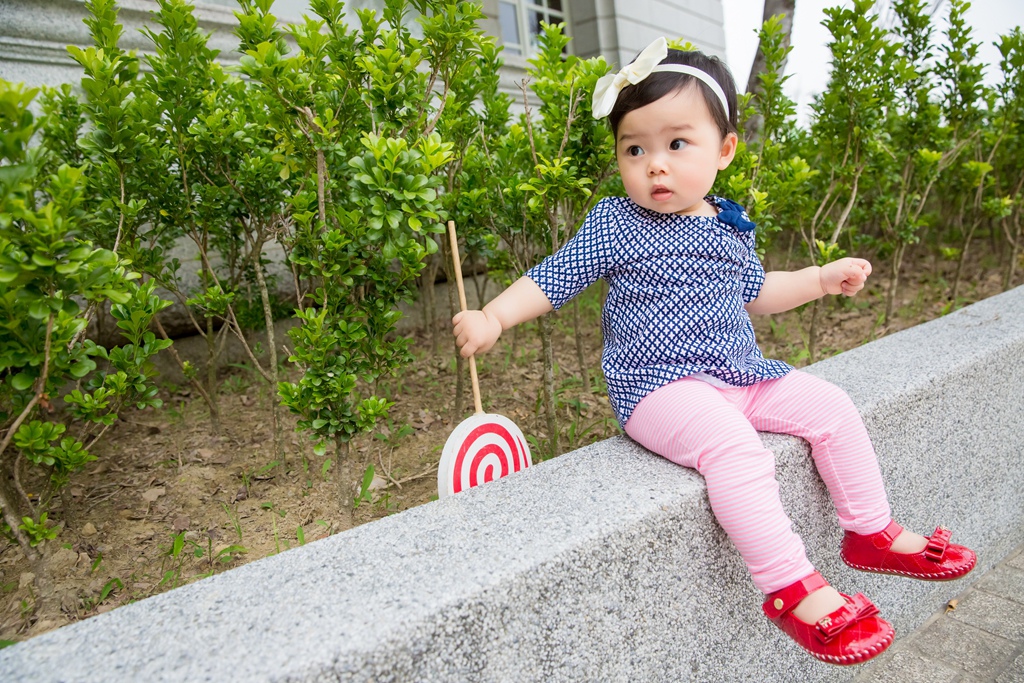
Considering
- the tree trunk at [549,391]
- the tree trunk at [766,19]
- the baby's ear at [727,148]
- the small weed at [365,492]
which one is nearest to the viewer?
the baby's ear at [727,148]

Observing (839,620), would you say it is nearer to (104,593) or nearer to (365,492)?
(365,492)

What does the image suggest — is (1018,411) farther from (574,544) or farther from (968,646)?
(574,544)

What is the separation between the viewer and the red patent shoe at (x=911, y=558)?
1.66 metres

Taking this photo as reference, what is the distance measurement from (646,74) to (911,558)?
130 cm

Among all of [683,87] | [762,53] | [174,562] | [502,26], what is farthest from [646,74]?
[502,26]

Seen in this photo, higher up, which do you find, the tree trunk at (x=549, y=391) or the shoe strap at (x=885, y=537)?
the tree trunk at (x=549, y=391)

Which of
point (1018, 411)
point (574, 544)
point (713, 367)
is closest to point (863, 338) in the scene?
point (1018, 411)

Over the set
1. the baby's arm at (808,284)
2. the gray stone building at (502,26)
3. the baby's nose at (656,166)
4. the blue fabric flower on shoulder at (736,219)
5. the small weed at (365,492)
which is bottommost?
the small weed at (365,492)

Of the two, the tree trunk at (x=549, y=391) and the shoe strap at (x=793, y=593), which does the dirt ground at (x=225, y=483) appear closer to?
the tree trunk at (x=549, y=391)

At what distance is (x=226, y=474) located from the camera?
2.31 metres

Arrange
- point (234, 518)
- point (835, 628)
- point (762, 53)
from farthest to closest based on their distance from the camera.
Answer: point (762, 53), point (234, 518), point (835, 628)

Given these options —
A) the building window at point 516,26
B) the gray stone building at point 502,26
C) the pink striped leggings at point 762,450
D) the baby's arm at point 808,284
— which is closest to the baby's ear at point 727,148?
the baby's arm at point 808,284

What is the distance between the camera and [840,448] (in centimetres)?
168

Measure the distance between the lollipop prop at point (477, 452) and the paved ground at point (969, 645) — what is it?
3.68 ft
